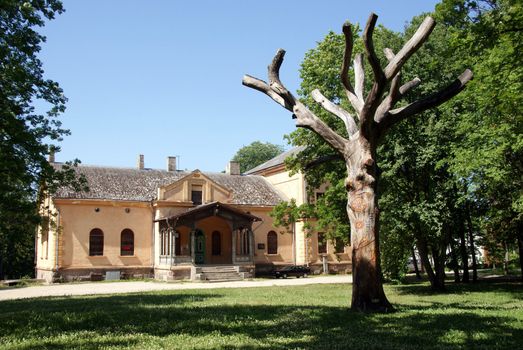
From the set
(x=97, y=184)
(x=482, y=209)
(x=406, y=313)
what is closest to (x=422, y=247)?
(x=482, y=209)

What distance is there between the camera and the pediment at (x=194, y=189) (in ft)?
122

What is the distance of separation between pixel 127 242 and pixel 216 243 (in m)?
6.78

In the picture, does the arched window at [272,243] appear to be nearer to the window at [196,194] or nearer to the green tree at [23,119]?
the window at [196,194]

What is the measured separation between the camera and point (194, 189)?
38438mm

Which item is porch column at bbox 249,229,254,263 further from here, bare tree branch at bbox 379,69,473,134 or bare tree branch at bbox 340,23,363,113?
bare tree branch at bbox 379,69,473,134

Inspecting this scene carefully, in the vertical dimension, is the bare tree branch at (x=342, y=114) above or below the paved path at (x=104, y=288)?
above

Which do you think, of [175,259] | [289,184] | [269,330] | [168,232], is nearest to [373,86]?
[269,330]

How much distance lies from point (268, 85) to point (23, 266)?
39.7 meters

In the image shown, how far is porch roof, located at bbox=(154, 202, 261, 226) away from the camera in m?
34.5

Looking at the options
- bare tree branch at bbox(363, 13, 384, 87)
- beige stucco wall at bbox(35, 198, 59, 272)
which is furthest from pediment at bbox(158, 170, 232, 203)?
bare tree branch at bbox(363, 13, 384, 87)

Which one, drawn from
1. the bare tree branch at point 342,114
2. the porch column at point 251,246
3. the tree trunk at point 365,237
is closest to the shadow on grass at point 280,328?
the tree trunk at point 365,237

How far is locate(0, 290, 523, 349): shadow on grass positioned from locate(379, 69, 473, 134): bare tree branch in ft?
12.9

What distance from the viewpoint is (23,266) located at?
44000mm

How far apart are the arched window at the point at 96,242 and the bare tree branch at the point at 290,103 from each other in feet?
88.4
